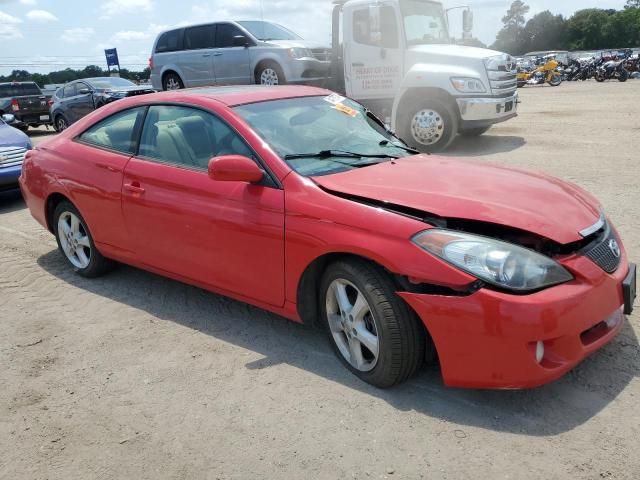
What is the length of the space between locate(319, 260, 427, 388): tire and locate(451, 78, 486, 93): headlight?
7.27 meters

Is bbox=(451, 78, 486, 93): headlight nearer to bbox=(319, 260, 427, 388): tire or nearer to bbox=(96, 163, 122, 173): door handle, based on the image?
bbox=(96, 163, 122, 173): door handle

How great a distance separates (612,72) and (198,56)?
22.9m

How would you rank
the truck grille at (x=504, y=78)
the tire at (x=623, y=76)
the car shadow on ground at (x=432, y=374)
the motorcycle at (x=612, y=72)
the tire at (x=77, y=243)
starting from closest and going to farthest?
1. the car shadow on ground at (x=432, y=374)
2. the tire at (x=77, y=243)
3. the truck grille at (x=504, y=78)
4. the tire at (x=623, y=76)
5. the motorcycle at (x=612, y=72)

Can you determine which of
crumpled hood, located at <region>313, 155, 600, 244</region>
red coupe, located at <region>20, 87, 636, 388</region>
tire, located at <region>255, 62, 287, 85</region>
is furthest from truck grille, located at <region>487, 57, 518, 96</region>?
crumpled hood, located at <region>313, 155, 600, 244</region>

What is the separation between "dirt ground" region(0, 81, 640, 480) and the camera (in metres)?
2.56

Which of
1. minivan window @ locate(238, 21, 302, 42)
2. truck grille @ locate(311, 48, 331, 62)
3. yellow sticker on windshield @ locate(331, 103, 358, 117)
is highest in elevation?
minivan window @ locate(238, 21, 302, 42)

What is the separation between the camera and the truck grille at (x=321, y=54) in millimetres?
12682

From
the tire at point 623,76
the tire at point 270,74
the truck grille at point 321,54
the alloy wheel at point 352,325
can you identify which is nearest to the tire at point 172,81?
the tire at point 270,74

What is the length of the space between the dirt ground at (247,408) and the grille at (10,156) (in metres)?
4.39

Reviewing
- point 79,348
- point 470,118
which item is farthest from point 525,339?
point 470,118

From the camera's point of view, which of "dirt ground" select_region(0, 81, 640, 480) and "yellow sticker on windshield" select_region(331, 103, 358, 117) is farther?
"yellow sticker on windshield" select_region(331, 103, 358, 117)

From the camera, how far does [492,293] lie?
8.54ft

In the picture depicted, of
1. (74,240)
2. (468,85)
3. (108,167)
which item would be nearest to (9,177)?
(74,240)

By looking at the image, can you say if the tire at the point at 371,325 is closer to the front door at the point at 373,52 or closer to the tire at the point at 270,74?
the front door at the point at 373,52
